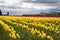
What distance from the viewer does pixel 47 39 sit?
37.9ft

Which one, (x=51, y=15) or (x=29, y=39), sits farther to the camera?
(x=51, y=15)

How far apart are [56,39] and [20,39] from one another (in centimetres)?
199

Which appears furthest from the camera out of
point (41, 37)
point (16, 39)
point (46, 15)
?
point (46, 15)

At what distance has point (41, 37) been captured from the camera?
39.5 ft

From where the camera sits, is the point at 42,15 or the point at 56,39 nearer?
the point at 56,39

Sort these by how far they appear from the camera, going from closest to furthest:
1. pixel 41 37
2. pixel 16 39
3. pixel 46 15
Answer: pixel 16 39 < pixel 41 37 < pixel 46 15

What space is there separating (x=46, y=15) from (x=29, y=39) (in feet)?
84.5

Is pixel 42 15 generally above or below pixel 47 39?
below

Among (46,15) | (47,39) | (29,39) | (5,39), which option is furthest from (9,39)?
(46,15)

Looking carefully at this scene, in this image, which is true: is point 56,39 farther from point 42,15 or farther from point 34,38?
point 42,15

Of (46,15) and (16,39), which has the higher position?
(16,39)

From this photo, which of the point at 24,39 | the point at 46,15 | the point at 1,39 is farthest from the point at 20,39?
the point at 46,15

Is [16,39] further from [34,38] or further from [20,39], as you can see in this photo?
[34,38]

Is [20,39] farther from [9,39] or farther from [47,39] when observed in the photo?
[47,39]
